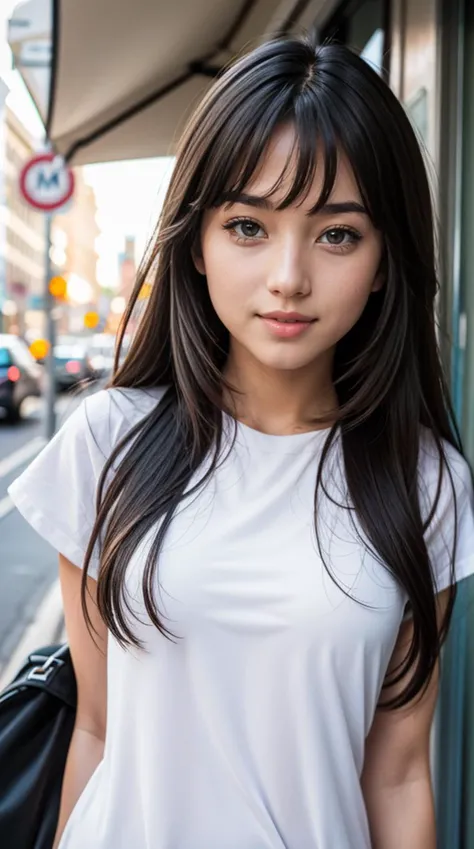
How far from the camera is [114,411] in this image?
1.34 m

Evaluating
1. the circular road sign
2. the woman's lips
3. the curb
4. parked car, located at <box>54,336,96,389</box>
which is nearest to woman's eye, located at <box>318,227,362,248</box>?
the woman's lips

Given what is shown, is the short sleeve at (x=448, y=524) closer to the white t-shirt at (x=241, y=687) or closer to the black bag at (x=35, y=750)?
the white t-shirt at (x=241, y=687)

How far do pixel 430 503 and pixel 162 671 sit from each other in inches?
17.5

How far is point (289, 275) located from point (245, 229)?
0.11 m

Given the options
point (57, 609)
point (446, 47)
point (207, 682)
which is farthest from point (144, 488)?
point (57, 609)

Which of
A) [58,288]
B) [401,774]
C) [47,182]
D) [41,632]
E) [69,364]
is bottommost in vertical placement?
[69,364]

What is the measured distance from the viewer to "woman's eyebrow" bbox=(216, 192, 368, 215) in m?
1.19

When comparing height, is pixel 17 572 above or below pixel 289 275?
below

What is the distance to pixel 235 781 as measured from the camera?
1185 mm

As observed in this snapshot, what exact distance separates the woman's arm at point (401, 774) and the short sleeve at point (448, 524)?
44 millimetres

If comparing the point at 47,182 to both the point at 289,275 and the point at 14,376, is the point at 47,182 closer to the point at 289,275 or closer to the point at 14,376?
the point at 14,376

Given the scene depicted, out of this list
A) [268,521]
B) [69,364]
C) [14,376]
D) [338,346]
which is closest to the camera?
[268,521]

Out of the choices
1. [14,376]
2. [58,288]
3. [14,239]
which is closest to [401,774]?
[58,288]

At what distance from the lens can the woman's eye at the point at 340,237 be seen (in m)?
1.20
